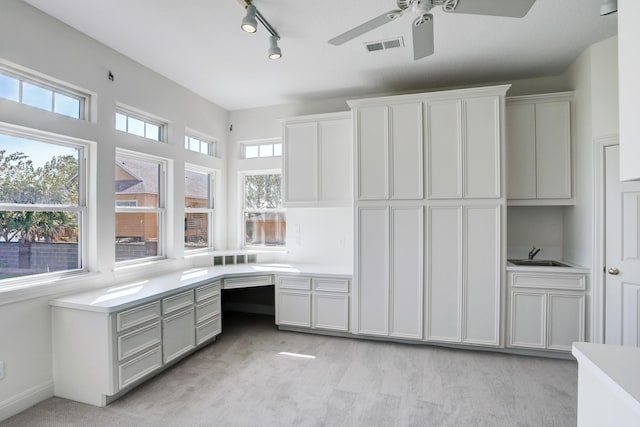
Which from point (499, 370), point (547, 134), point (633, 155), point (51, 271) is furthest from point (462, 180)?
point (51, 271)

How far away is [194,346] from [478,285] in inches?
115

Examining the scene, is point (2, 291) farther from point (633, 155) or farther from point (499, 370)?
point (499, 370)

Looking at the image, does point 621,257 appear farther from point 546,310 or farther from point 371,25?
point 371,25

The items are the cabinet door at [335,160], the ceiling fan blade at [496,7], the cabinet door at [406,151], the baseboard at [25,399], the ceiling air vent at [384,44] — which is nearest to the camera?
the ceiling fan blade at [496,7]

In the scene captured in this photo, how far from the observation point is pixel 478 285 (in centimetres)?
328

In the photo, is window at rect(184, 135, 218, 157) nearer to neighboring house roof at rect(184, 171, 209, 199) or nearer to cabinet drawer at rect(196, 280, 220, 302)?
neighboring house roof at rect(184, 171, 209, 199)

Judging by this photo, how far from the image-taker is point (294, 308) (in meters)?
3.88

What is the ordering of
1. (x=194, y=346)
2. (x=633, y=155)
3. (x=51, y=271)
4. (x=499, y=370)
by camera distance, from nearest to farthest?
(x=633, y=155), (x=51, y=271), (x=499, y=370), (x=194, y=346)

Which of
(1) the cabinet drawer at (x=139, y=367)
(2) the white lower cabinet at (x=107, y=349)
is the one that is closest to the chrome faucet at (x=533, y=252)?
(2) the white lower cabinet at (x=107, y=349)

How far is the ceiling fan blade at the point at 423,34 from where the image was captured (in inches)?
75.0

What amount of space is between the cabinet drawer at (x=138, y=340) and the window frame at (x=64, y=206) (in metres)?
0.79

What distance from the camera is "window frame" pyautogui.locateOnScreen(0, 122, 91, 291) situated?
237cm

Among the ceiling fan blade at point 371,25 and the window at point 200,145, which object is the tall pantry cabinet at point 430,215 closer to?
the ceiling fan blade at point 371,25

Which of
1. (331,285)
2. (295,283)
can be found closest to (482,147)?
(331,285)
